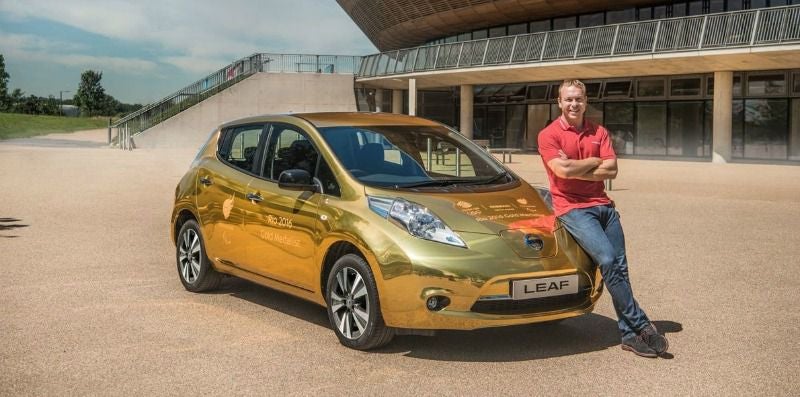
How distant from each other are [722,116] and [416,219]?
99.2ft

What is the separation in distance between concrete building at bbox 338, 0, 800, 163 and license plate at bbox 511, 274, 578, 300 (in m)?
16.8

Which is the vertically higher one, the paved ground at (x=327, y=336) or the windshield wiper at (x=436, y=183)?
the windshield wiper at (x=436, y=183)

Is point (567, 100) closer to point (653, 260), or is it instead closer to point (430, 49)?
point (653, 260)

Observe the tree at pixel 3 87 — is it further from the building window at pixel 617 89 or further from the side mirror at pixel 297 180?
the side mirror at pixel 297 180

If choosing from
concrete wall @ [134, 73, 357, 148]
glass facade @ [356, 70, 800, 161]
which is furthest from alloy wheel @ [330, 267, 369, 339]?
concrete wall @ [134, 73, 357, 148]

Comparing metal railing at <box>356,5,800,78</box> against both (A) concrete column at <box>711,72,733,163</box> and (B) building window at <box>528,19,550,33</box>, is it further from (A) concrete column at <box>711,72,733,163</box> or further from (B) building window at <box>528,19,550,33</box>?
(B) building window at <box>528,19,550,33</box>

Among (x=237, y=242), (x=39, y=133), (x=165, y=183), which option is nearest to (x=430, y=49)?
(x=165, y=183)

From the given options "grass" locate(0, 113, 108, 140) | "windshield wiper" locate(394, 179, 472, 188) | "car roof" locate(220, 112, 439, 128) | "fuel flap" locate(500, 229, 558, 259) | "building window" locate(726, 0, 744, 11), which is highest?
"building window" locate(726, 0, 744, 11)

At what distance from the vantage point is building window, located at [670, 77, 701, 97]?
36781 millimetres

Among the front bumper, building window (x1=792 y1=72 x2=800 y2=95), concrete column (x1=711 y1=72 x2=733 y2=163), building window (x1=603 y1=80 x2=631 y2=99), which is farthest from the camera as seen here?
building window (x1=603 y1=80 x2=631 y2=99)

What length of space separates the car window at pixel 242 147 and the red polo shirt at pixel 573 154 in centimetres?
249

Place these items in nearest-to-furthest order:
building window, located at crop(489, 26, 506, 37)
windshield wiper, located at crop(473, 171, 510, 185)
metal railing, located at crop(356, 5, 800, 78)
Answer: windshield wiper, located at crop(473, 171, 510, 185)
metal railing, located at crop(356, 5, 800, 78)
building window, located at crop(489, 26, 506, 37)

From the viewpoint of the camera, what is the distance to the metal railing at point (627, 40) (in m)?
27.7

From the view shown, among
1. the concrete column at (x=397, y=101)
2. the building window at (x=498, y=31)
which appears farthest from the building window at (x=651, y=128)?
the concrete column at (x=397, y=101)
